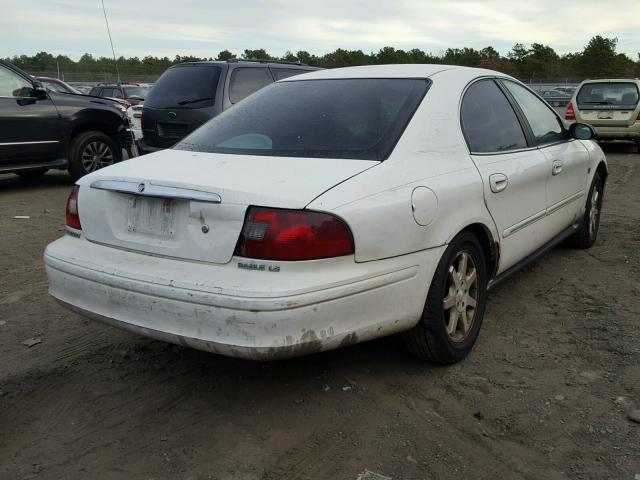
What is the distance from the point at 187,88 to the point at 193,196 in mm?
5703

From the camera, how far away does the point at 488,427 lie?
282cm

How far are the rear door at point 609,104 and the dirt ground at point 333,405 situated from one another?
33.0 ft

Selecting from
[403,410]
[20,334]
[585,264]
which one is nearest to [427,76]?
[403,410]

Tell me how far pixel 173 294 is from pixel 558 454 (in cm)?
172

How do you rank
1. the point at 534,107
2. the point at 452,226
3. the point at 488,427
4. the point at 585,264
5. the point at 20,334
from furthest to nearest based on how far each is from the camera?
the point at 585,264 → the point at 534,107 → the point at 20,334 → the point at 452,226 → the point at 488,427

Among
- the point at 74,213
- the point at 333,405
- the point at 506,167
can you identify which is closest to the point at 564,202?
the point at 506,167

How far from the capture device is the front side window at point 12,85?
8391 mm

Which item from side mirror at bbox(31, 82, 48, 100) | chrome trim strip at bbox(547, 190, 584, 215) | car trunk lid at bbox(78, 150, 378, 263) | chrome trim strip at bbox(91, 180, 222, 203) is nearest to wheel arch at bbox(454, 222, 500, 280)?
car trunk lid at bbox(78, 150, 378, 263)

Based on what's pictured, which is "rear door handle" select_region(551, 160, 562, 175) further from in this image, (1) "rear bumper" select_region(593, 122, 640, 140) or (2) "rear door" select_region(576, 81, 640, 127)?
(2) "rear door" select_region(576, 81, 640, 127)

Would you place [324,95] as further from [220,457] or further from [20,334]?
[20,334]

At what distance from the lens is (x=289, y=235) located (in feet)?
8.45

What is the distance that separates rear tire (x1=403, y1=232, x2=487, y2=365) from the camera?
3115mm

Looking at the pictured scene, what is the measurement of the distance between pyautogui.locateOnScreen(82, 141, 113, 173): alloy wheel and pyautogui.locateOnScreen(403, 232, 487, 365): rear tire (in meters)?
7.08

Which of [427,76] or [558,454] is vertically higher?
[427,76]
